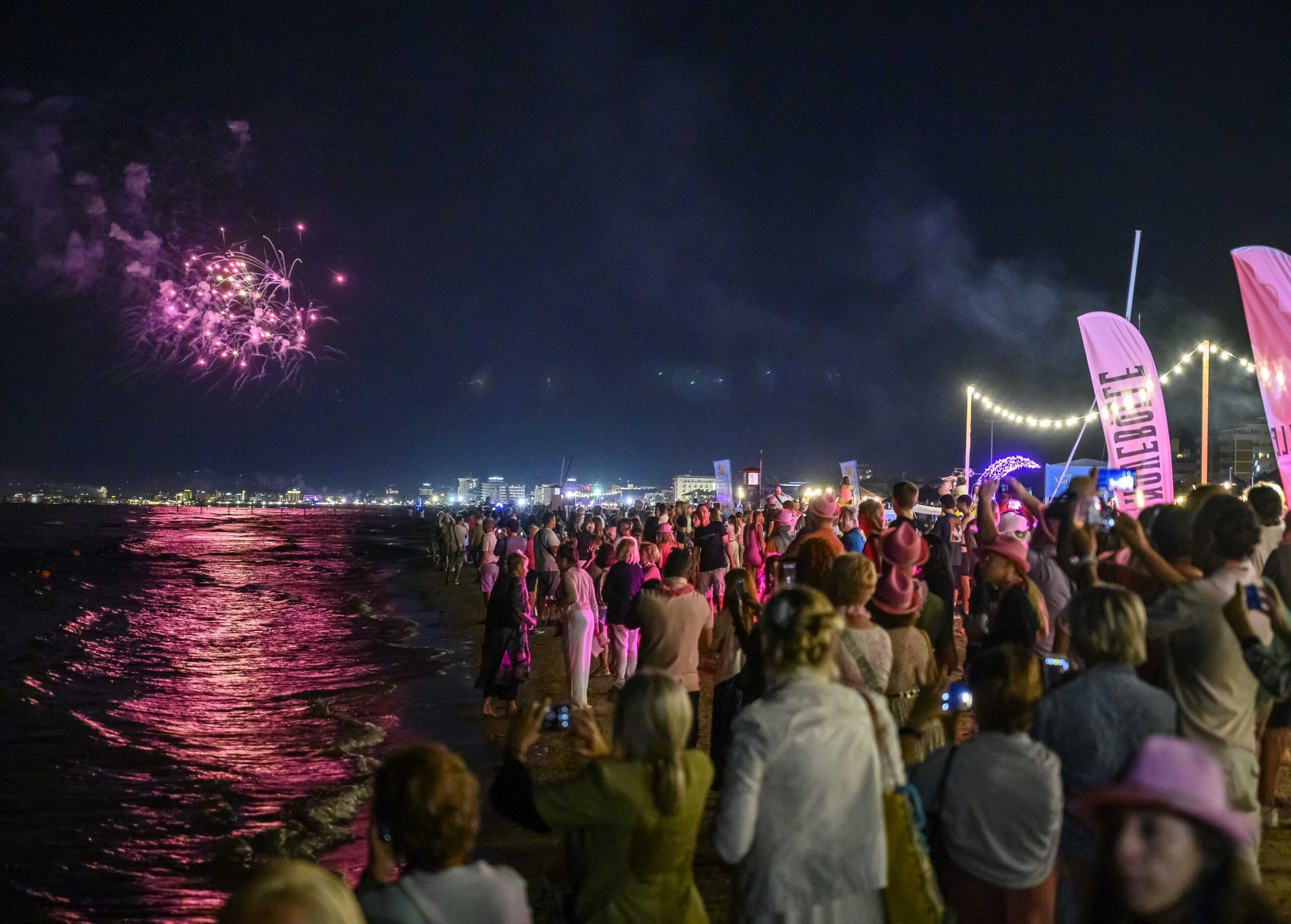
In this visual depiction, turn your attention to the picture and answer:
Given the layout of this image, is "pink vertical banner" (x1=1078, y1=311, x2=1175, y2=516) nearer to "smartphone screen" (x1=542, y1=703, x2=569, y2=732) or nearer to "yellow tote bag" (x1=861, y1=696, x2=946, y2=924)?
"smartphone screen" (x1=542, y1=703, x2=569, y2=732)

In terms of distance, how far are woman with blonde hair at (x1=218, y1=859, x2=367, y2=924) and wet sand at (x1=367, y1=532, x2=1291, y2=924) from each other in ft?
5.01

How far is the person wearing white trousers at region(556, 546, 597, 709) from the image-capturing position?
371 inches

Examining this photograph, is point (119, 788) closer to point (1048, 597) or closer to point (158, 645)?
point (1048, 597)

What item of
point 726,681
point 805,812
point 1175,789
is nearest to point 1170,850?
point 1175,789

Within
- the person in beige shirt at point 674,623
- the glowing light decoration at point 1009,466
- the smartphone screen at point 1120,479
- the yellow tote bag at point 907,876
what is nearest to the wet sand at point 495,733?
the person in beige shirt at point 674,623

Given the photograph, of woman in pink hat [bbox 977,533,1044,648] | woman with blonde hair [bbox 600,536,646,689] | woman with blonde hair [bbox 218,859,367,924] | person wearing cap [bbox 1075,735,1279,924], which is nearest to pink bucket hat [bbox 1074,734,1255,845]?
person wearing cap [bbox 1075,735,1279,924]

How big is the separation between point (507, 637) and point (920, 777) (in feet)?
22.8

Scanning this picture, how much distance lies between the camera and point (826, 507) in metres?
7.27

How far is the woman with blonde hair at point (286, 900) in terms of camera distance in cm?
183

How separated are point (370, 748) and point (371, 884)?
24.5 ft

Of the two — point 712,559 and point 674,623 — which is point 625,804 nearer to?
point 674,623

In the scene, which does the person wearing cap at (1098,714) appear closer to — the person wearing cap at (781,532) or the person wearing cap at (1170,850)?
the person wearing cap at (1170,850)

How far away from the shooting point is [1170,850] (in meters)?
1.69

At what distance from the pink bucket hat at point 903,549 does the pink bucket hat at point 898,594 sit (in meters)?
0.15
